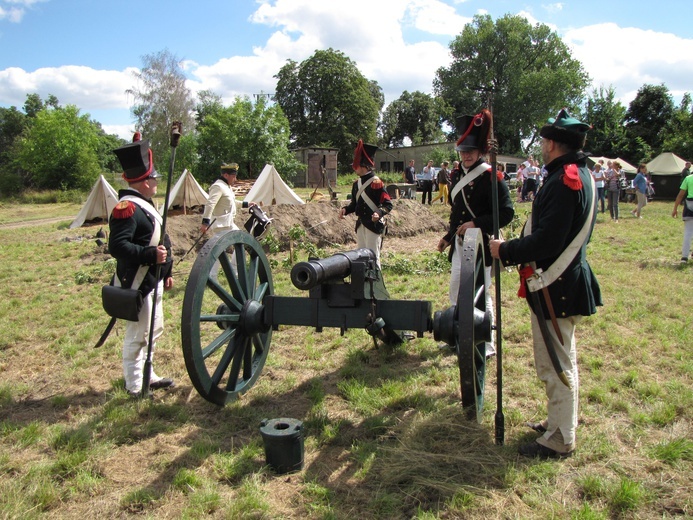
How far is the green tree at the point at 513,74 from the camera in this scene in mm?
54000

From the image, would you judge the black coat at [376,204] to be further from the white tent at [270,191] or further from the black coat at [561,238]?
the white tent at [270,191]

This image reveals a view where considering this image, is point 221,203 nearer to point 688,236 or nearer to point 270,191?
point 688,236

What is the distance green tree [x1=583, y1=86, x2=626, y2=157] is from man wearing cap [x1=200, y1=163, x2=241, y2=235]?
1353 inches

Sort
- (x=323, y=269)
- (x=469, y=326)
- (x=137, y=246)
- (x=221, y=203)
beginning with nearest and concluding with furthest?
(x=469, y=326), (x=323, y=269), (x=137, y=246), (x=221, y=203)

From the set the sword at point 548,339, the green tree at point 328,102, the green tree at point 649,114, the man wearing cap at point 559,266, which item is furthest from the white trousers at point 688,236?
the green tree at point 328,102

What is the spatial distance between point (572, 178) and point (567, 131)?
33cm

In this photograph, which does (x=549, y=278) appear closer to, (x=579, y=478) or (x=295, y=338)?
(x=579, y=478)

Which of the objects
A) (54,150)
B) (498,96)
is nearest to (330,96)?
(498,96)

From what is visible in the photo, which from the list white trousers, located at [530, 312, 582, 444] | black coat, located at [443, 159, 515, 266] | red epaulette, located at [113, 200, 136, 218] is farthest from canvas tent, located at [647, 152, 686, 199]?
red epaulette, located at [113, 200, 136, 218]

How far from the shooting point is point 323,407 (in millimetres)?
3939

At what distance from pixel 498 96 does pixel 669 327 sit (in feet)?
180

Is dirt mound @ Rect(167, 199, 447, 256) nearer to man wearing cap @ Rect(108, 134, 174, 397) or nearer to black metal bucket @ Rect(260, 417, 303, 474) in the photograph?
man wearing cap @ Rect(108, 134, 174, 397)

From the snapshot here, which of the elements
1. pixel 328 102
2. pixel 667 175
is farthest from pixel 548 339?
pixel 328 102

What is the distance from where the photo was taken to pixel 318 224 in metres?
12.1
